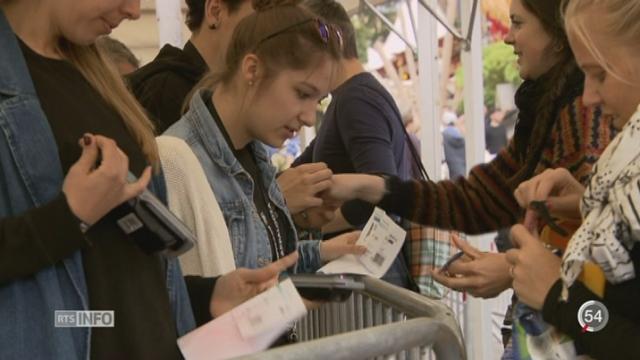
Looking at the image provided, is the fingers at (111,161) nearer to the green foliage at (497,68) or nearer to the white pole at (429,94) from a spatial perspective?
the white pole at (429,94)

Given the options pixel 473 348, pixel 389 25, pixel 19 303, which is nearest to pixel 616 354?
pixel 19 303

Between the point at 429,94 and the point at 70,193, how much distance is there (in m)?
3.09

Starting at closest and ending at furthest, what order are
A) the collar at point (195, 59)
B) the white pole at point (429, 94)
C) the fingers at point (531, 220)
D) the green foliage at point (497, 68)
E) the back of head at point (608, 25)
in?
1. the back of head at point (608, 25)
2. the fingers at point (531, 220)
3. the collar at point (195, 59)
4. the white pole at point (429, 94)
5. the green foliage at point (497, 68)

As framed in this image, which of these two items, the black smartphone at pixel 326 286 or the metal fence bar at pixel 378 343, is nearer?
the metal fence bar at pixel 378 343

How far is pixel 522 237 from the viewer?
4.15 feet

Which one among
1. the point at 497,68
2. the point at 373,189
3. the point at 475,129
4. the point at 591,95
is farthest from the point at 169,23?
the point at 497,68

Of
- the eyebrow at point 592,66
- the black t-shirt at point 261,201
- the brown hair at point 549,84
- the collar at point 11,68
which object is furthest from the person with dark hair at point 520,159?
the collar at point 11,68

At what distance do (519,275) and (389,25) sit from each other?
2.83 m

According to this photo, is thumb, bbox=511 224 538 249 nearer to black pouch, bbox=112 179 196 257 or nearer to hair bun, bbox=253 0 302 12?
black pouch, bbox=112 179 196 257

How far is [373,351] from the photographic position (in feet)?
3.50

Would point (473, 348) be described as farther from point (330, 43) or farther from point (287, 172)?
point (330, 43)

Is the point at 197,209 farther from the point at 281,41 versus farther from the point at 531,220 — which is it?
the point at 531,220

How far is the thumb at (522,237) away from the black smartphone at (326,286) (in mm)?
328

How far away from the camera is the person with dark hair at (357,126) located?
7.93 ft
